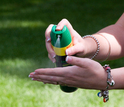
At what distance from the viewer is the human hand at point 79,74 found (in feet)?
4.62

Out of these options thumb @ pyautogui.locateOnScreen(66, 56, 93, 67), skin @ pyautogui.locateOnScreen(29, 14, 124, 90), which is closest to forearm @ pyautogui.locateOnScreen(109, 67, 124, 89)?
skin @ pyautogui.locateOnScreen(29, 14, 124, 90)

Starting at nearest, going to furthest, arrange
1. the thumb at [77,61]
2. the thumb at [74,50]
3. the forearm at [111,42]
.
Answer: the thumb at [77,61] < the thumb at [74,50] < the forearm at [111,42]

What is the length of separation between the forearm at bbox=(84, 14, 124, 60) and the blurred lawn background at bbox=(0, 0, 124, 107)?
1.41 feet

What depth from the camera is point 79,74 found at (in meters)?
1.43

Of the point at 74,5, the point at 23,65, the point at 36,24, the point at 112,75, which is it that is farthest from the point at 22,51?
the point at 74,5

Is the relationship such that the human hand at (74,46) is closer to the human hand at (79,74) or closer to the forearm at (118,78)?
the human hand at (79,74)

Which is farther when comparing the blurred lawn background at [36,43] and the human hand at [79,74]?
the blurred lawn background at [36,43]

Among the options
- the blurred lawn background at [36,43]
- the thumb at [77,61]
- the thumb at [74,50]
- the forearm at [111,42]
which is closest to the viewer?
the thumb at [77,61]

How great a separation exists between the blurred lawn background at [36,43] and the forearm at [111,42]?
43 centimetres

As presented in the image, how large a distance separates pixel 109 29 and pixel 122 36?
0.13m

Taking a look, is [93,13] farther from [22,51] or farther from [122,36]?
[122,36]

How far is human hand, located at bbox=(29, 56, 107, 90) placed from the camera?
141 cm

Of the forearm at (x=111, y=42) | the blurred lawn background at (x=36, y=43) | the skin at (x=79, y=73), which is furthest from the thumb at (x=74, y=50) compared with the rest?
the blurred lawn background at (x=36, y=43)

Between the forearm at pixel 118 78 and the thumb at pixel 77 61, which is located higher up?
the thumb at pixel 77 61
